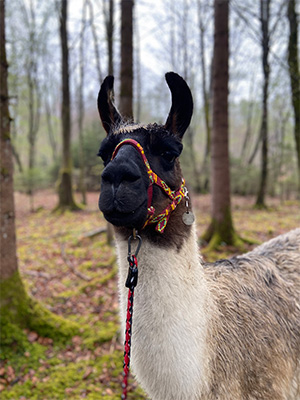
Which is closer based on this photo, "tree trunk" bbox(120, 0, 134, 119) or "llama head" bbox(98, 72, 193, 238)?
"llama head" bbox(98, 72, 193, 238)

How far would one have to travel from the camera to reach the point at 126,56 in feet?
18.3

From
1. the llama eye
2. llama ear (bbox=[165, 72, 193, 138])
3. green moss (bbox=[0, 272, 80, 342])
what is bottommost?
green moss (bbox=[0, 272, 80, 342])

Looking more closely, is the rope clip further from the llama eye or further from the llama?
the llama eye

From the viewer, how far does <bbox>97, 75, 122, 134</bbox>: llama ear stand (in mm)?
1796

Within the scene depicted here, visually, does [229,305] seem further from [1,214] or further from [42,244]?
[42,244]

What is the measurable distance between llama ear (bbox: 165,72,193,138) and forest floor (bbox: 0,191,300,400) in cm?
304

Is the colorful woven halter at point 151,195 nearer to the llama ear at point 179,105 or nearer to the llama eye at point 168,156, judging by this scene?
the llama eye at point 168,156

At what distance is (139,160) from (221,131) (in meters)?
5.43

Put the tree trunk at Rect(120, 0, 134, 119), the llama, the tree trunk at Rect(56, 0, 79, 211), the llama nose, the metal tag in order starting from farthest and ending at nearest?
the tree trunk at Rect(56, 0, 79, 211) → the tree trunk at Rect(120, 0, 134, 119) → the metal tag → the llama → the llama nose

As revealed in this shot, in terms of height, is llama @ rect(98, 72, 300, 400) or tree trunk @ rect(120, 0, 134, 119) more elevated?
tree trunk @ rect(120, 0, 134, 119)

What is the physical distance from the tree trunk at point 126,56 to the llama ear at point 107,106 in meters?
3.79

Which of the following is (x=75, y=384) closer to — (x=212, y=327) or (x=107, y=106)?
(x=212, y=327)

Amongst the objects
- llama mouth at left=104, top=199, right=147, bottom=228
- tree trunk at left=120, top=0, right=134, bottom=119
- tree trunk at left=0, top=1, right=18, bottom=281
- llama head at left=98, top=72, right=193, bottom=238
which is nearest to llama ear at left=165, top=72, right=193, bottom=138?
llama head at left=98, top=72, right=193, bottom=238

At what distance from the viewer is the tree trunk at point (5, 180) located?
11.8 ft
